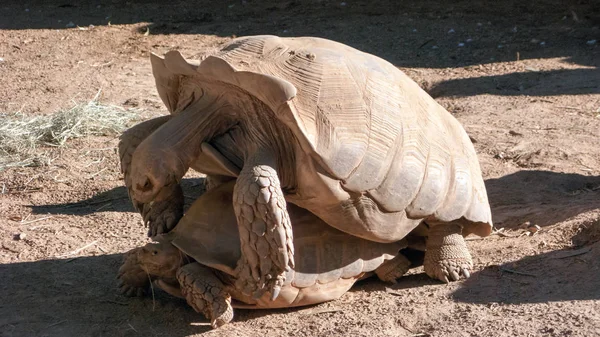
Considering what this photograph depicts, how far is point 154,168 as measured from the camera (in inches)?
147

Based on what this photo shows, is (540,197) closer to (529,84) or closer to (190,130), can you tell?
(190,130)

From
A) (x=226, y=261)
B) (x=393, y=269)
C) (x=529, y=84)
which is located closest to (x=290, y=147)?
(x=226, y=261)

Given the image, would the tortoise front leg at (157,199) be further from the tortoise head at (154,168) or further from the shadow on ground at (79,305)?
the shadow on ground at (79,305)

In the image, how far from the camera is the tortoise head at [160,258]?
3971mm

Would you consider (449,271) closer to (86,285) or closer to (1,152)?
(86,285)

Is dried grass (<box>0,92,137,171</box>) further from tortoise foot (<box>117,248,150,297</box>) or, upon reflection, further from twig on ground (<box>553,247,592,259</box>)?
twig on ground (<box>553,247,592,259</box>)

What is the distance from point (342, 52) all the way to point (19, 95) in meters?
4.77

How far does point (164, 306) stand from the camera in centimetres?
413

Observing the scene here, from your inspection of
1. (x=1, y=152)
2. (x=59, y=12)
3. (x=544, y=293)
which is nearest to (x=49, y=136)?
(x=1, y=152)

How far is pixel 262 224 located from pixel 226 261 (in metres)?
0.43

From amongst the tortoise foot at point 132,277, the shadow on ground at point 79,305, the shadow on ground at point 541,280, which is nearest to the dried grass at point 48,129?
the shadow on ground at point 79,305

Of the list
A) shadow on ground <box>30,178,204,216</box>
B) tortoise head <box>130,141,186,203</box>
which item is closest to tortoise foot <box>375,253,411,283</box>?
tortoise head <box>130,141,186,203</box>

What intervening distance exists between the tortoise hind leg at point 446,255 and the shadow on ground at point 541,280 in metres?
0.08

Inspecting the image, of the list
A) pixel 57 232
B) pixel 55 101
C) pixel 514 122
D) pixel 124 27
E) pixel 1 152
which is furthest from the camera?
pixel 124 27
